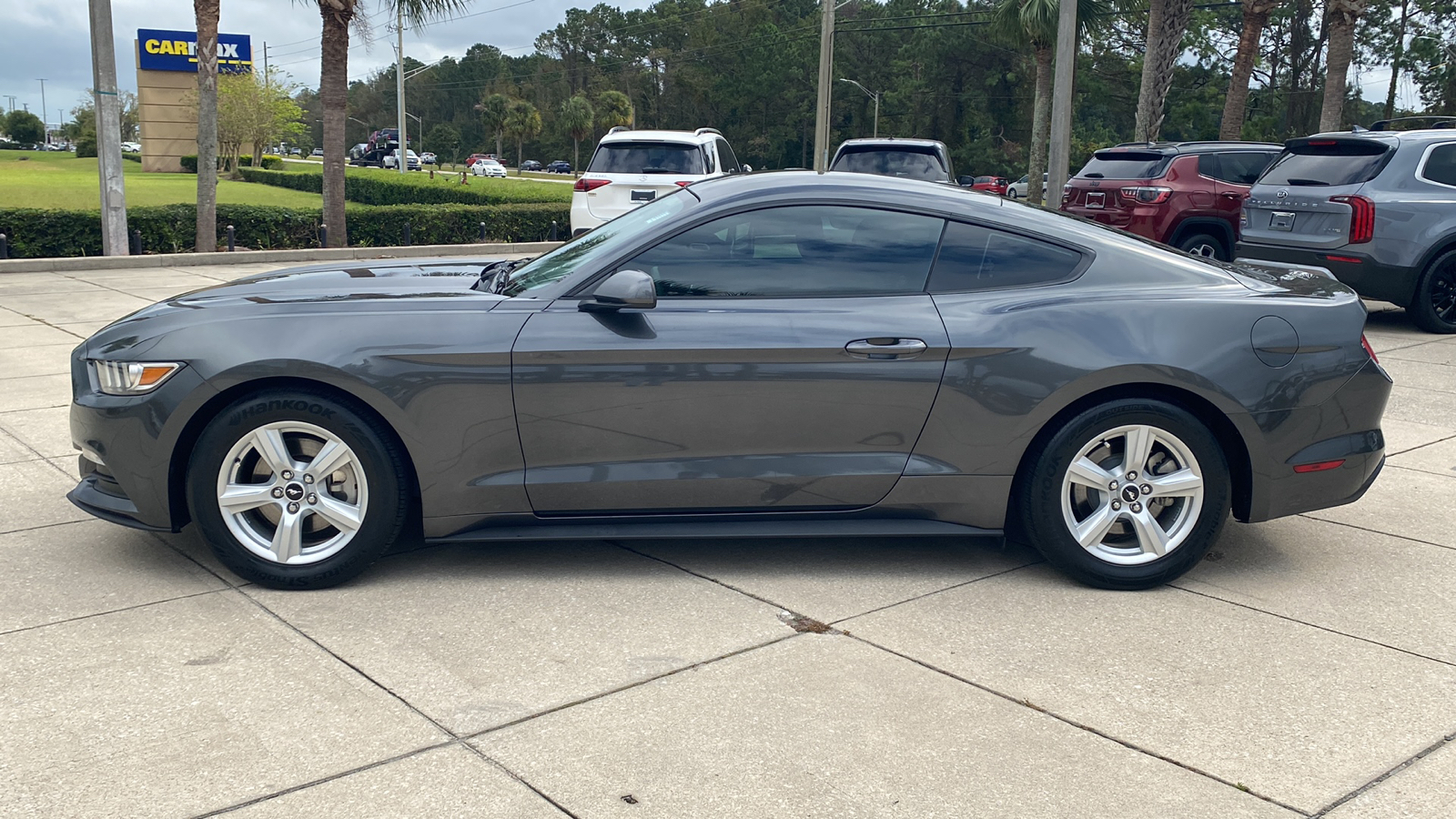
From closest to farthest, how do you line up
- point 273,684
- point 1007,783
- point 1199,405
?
point 1007,783 < point 273,684 < point 1199,405

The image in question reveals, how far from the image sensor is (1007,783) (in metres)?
3.00

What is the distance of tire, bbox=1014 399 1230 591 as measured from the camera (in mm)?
4270

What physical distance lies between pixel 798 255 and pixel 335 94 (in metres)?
17.8

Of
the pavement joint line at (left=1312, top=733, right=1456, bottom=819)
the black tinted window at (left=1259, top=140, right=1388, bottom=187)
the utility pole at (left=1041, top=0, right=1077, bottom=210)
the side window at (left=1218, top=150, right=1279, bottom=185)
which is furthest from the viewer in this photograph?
the utility pole at (left=1041, top=0, right=1077, bottom=210)

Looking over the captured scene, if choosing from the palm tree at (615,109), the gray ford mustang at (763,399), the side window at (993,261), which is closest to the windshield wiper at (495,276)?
the gray ford mustang at (763,399)

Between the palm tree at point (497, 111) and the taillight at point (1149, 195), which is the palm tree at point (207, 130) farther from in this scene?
the palm tree at point (497, 111)

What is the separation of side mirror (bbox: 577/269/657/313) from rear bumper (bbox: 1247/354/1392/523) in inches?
87.7

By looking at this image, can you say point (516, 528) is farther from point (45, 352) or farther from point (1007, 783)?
point (45, 352)

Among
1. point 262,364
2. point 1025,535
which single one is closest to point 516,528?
point 262,364

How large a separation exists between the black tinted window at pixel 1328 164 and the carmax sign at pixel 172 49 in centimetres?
6404

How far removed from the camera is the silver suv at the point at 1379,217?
10312 millimetres

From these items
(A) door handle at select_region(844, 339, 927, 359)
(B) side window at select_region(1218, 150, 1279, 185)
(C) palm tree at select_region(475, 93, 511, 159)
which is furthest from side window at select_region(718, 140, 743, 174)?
(C) palm tree at select_region(475, 93, 511, 159)

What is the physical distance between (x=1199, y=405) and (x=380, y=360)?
2.94 metres

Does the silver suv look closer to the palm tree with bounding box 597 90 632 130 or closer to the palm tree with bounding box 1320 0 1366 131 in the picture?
the palm tree with bounding box 1320 0 1366 131
